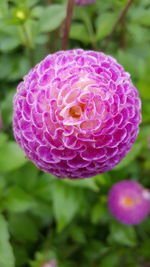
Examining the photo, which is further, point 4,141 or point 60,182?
point 60,182

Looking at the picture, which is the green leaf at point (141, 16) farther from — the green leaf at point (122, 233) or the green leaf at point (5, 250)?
the green leaf at point (5, 250)

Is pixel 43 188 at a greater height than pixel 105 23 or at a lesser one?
lesser

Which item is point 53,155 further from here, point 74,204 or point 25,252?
point 25,252

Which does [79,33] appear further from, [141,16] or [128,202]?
[128,202]

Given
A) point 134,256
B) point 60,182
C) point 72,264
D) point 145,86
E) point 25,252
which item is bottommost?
point 134,256

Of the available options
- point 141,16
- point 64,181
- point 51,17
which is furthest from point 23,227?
point 141,16

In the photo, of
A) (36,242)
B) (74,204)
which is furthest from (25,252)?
(74,204)

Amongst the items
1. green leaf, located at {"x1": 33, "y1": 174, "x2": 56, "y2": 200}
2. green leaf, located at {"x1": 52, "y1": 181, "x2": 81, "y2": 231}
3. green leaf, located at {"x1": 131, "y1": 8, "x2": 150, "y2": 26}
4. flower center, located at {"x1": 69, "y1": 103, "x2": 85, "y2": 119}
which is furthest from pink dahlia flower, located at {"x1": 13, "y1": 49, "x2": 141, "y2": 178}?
green leaf, located at {"x1": 131, "y1": 8, "x2": 150, "y2": 26}

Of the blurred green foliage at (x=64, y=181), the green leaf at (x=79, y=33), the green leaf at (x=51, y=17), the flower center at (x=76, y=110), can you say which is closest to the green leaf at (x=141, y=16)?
the blurred green foliage at (x=64, y=181)
